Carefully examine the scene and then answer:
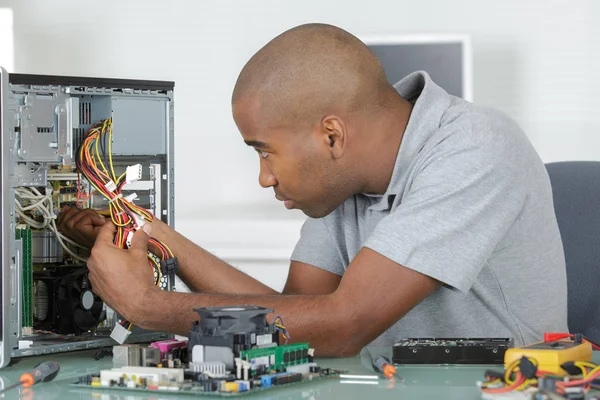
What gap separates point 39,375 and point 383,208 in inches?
32.3

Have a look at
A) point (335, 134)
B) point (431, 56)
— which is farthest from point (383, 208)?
point (431, 56)

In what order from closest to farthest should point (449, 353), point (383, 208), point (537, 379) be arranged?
point (537, 379)
point (449, 353)
point (383, 208)

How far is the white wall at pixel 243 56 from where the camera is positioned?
394cm

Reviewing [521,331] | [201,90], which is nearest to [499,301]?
[521,331]

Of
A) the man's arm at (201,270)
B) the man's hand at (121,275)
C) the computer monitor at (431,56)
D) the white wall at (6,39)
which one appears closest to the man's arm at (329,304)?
the man's hand at (121,275)

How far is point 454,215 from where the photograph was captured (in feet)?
5.65

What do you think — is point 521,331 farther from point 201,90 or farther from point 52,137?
point 201,90

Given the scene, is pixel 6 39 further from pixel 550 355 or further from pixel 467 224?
pixel 550 355

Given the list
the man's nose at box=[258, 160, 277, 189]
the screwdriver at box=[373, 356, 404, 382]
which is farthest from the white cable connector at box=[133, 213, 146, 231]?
the screwdriver at box=[373, 356, 404, 382]

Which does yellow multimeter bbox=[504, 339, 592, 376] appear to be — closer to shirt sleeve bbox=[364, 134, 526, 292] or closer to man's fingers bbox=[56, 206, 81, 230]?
shirt sleeve bbox=[364, 134, 526, 292]

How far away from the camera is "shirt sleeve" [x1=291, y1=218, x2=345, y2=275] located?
2195mm

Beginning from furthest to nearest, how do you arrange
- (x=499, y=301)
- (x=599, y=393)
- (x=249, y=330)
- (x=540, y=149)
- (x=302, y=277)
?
(x=540, y=149), (x=302, y=277), (x=499, y=301), (x=249, y=330), (x=599, y=393)

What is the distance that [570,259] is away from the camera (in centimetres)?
227

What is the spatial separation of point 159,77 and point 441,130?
2.51m
